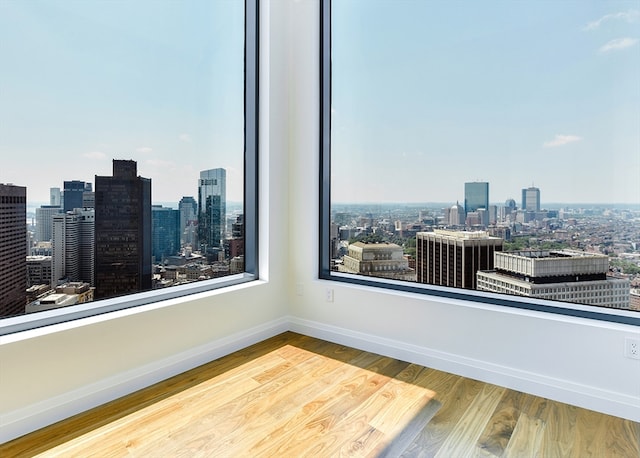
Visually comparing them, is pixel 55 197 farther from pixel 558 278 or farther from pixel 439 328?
pixel 558 278

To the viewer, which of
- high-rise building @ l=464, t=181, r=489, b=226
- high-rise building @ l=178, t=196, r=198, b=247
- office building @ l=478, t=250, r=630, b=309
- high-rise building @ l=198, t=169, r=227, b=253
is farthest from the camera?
high-rise building @ l=198, t=169, r=227, b=253

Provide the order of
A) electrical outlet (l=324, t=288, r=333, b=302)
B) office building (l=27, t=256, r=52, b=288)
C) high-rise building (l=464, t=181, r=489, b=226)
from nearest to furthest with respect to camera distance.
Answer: office building (l=27, t=256, r=52, b=288)
high-rise building (l=464, t=181, r=489, b=226)
electrical outlet (l=324, t=288, r=333, b=302)

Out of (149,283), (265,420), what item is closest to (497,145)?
(265,420)

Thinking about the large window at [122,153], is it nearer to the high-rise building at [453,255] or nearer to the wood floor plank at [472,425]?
the high-rise building at [453,255]

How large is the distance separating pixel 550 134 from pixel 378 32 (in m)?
1.39

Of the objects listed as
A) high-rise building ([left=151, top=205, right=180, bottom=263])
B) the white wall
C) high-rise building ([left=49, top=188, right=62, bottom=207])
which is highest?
high-rise building ([left=49, top=188, right=62, bottom=207])

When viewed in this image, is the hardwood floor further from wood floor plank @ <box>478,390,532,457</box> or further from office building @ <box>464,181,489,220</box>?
office building @ <box>464,181,489,220</box>

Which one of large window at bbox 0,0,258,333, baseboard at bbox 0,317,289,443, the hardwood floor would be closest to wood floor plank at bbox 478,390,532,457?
the hardwood floor

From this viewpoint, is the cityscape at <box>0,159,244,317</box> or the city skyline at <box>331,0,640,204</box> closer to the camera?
the cityscape at <box>0,159,244,317</box>

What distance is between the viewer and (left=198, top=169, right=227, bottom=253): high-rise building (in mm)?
2719

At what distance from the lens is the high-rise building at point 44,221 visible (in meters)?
1.96

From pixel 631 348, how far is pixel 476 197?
1.09 m

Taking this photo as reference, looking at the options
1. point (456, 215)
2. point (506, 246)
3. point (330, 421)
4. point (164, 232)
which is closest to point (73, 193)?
point (164, 232)

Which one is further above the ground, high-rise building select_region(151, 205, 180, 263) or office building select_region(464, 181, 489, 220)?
office building select_region(464, 181, 489, 220)
